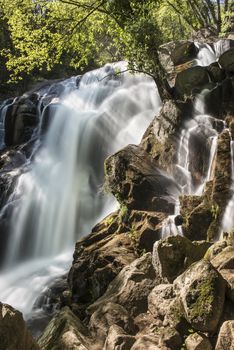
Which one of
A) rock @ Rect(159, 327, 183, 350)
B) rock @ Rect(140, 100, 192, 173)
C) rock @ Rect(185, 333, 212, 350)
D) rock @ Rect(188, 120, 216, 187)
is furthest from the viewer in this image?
rock @ Rect(140, 100, 192, 173)

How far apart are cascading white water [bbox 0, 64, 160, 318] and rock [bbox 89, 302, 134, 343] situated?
424 centimetres

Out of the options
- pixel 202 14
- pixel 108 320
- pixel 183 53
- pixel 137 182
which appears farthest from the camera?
pixel 202 14

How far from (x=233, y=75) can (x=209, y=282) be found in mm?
9627

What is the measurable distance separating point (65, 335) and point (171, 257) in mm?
2285

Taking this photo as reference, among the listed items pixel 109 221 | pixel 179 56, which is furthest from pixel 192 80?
pixel 109 221

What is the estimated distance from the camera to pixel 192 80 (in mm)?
13945

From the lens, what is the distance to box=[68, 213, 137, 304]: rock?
9.23m

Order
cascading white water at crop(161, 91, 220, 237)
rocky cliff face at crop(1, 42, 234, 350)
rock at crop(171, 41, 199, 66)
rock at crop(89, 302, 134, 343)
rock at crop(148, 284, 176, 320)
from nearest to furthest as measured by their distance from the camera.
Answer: rocky cliff face at crop(1, 42, 234, 350), rock at crop(148, 284, 176, 320), rock at crop(89, 302, 134, 343), cascading white water at crop(161, 91, 220, 237), rock at crop(171, 41, 199, 66)

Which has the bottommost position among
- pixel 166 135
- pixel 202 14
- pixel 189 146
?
pixel 189 146

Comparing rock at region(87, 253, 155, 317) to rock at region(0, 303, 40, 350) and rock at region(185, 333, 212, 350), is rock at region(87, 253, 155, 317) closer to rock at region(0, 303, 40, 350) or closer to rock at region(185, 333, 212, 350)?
rock at region(185, 333, 212, 350)

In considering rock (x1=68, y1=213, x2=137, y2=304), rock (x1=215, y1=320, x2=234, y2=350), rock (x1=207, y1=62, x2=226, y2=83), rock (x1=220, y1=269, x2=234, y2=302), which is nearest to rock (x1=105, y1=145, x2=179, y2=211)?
rock (x1=68, y1=213, x2=137, y2=304)

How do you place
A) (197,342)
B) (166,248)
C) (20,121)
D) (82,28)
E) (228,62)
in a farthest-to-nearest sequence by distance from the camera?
1. (20,121)
2. (82,28)
3. (228,62)
4. (166,248)
5. (197,342)

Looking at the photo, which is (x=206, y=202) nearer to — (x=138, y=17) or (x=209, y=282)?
(x=209, y=282)

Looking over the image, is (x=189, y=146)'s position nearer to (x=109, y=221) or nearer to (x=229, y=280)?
(x=109, y=221)
